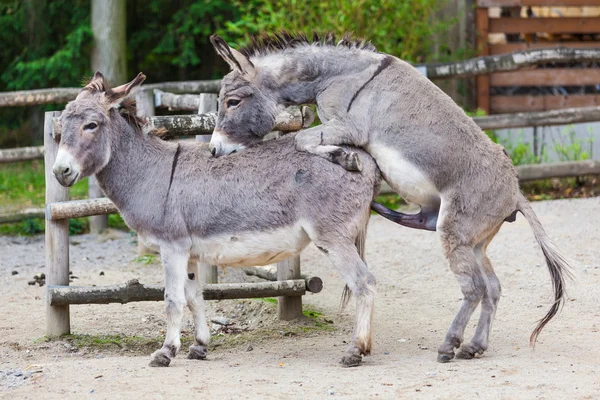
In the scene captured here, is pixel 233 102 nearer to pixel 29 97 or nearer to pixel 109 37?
pixel 29 97

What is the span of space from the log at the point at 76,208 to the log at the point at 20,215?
4.33 metres

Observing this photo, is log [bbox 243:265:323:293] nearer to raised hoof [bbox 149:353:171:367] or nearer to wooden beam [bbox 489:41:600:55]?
raised hoof [bbox 149:353:171:367]

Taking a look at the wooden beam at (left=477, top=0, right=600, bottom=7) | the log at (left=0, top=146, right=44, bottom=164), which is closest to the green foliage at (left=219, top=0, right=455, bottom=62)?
the wooden beam at (left=477, top=0, right=600, bottom=7)

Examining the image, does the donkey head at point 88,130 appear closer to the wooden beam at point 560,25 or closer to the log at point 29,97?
A: the log at point 29,97

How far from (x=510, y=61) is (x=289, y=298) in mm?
5390

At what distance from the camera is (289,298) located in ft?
21.5

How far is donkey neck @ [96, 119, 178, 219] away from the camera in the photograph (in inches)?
214

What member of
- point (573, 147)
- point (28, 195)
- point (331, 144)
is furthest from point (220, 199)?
point (28, 195)

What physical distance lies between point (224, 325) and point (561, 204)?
504 cm

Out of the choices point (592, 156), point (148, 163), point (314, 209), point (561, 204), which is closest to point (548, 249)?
point (314, 209)

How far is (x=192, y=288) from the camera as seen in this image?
567 cm

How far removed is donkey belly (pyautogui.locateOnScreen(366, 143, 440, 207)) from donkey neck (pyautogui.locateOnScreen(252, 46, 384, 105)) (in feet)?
1.68

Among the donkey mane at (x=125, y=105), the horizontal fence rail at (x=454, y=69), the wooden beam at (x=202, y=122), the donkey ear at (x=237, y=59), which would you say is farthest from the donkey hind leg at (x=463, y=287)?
the horizontal fence rail at (x=454, y=69)

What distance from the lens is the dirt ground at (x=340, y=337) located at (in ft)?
15.2
